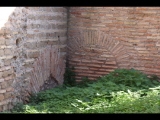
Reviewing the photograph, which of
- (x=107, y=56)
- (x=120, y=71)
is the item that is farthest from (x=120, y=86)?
(x=107, y=56)

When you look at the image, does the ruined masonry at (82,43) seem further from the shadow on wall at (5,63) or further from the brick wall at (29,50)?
the shadow on wall at (5,63)

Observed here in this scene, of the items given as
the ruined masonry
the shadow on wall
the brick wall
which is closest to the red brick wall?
the ruined masonry

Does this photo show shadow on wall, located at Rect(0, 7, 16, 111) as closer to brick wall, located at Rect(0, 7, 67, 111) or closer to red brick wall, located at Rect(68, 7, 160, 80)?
brick wall, located at Rect(0, 7, 67, 111)

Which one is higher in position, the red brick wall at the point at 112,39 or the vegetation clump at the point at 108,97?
the red brick wall at the point at 112,39

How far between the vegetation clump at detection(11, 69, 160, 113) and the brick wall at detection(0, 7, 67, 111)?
286 millimetres

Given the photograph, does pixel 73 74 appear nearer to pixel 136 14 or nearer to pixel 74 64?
pixel 74 64

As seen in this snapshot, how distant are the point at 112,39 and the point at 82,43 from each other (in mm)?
672

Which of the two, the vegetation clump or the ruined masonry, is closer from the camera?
the vegetation clump

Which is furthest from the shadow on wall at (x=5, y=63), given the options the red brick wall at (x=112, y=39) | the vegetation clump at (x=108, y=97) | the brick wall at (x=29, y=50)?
the red brick wall at (x=112, y=39)

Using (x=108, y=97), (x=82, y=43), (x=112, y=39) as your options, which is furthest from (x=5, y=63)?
(x=112, y=39)

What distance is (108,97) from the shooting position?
240 inches

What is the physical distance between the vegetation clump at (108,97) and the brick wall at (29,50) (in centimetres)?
29

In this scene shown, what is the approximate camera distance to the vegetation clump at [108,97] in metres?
5.09

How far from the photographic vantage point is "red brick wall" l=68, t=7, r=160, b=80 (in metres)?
7.42
